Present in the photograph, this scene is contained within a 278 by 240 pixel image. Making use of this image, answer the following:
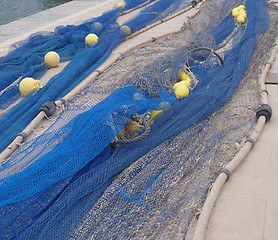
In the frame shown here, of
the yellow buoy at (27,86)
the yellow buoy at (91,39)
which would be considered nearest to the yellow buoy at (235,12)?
the yellow buoy at (91,39)

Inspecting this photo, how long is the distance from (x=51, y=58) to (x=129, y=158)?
9.01 feet

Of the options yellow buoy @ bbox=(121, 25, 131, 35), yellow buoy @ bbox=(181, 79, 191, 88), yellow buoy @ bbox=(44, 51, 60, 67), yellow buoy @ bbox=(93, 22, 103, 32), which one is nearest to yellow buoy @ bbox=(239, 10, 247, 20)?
yellow buoy @ bbox=(121, 25, 131, 35)

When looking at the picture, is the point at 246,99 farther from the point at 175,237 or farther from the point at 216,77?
the point at 175,237

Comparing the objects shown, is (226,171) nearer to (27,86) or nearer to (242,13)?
(27,86)

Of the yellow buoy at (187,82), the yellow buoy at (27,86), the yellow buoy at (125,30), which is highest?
the yellow buoy at (27,86)

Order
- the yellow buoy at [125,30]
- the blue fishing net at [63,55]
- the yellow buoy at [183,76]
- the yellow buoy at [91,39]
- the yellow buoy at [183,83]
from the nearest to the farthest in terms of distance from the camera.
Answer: the blue fishing net at [63,55] → the yellow buoy at [183,83] → the yellow buoy at [183,76] → the yellow buoy at [91,39] → the yellow buoy at [125,30]

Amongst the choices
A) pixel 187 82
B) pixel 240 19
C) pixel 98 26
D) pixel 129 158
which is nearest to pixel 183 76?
pixel 187 82

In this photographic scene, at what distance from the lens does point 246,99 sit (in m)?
4.29

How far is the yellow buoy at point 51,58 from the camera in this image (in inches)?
212

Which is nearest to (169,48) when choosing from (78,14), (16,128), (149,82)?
(149,82)

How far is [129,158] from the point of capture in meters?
3.19

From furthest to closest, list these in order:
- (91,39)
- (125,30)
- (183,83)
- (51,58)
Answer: (125,30) < (91,39) < (51,58) < (183,83)

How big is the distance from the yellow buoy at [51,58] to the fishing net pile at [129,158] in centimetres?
106

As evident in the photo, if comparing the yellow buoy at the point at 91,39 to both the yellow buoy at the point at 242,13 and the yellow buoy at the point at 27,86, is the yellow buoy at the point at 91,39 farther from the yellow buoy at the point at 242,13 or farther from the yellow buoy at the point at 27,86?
the yellow buoy at the point at 242,13
